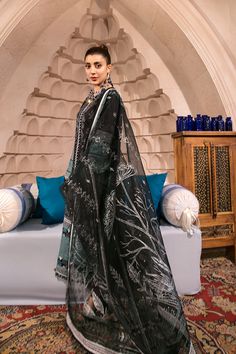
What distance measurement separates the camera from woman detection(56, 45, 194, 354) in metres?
1.10

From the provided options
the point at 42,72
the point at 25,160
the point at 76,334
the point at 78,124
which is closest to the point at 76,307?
the point at 76,334

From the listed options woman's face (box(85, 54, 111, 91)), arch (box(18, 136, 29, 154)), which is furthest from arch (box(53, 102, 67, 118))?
woman's face (box(85, 54, 111, 91))

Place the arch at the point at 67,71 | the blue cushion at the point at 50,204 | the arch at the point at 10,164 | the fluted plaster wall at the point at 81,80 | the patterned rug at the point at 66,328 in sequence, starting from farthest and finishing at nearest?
the arch at the point at 67,71 → the arch at the point at 10,164 → the fluted plaster wall at the point at 81,80 → the blue cushion at the point at 50,204 → the patterned rug at the point at 66,328

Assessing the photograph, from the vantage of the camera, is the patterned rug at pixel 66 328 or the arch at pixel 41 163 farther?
the arch at pixel 41 163

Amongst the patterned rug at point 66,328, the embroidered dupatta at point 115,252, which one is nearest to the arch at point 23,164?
the patterned rug at point 66,328

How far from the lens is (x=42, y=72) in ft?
11.5

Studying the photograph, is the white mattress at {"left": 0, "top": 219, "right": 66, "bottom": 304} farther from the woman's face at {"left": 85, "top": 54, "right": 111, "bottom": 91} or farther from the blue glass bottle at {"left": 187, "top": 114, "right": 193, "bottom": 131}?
the blue glass bottle at {"left": 187, "top": 114, "right": 193, "bottom": 131}

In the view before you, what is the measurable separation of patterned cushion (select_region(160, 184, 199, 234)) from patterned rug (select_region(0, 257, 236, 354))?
46cm

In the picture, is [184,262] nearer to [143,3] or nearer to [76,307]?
[76,307]

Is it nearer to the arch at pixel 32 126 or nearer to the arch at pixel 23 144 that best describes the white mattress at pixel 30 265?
the arch at pixel 23 144

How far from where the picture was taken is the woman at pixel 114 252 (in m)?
1.10

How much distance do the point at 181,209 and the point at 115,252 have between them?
686 millimetres

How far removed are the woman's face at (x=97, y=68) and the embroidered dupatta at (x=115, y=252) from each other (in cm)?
11

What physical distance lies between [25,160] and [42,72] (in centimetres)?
122
